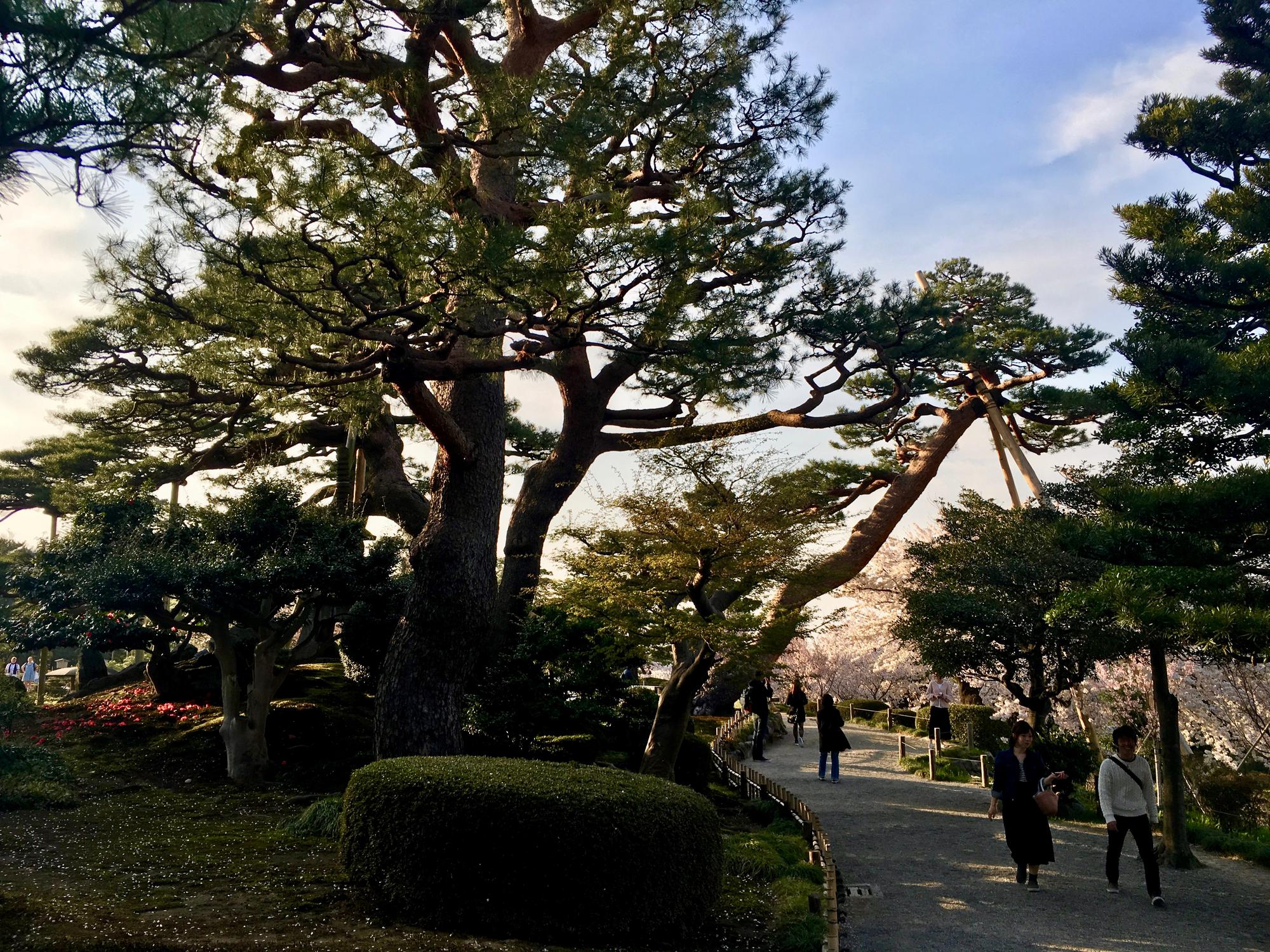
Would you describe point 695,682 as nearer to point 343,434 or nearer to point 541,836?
point 541,836

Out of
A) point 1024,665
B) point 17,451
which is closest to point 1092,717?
point 1024,665

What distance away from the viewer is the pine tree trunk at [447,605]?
1035 cm

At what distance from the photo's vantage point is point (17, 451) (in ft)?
65.6

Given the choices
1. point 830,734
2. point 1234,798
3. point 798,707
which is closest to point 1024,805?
point 1234,798

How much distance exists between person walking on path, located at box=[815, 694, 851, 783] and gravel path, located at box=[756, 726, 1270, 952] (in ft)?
5.77

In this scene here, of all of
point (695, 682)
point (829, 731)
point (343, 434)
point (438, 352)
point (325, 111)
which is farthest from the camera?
point (343, 434)

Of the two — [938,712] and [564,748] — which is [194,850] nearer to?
[564,748]

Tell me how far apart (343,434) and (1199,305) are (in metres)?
14.1

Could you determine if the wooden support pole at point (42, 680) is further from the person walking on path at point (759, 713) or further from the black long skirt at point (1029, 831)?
the black long skirt at point (1029, 831)

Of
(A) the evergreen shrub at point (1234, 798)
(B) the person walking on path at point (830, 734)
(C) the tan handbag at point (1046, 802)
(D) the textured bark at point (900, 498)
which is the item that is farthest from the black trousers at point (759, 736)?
(C) the tan handbag at point (1046, 802)

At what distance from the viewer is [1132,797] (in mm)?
7062

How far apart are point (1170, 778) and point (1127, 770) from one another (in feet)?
6.97

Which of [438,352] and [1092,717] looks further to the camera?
[1092,717]

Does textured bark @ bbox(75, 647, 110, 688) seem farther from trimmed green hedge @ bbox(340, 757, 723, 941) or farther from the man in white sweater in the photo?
the man in white sweater
